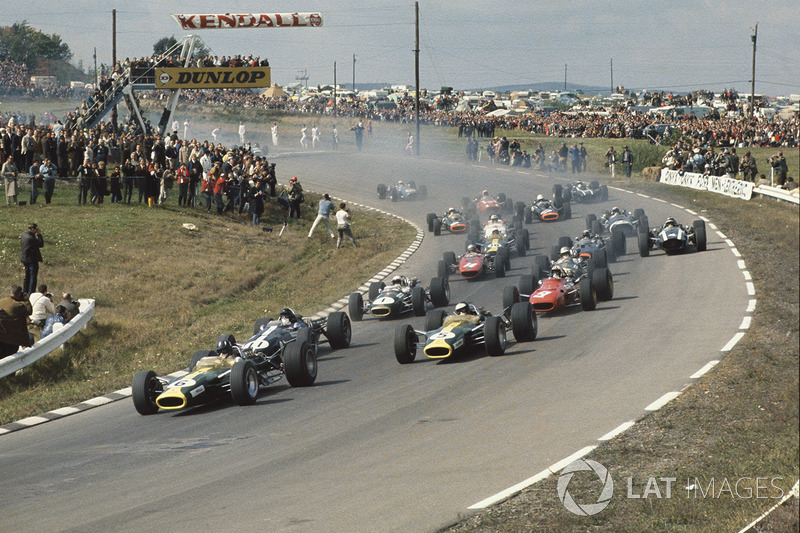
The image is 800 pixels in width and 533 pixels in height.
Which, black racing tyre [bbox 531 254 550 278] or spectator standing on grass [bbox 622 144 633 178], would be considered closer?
black racing tyre [bbox 531 254 550 278]

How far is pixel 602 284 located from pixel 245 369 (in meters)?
9.15

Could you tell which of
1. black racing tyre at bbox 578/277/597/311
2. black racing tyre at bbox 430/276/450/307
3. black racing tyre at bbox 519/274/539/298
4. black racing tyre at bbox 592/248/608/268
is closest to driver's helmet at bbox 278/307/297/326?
black racing tyre at bbox 430/276/450/307

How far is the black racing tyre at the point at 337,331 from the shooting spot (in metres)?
18.2

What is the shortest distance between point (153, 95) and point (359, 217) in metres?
54.2

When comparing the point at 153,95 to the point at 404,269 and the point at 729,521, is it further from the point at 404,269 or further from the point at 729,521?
the point at 729,521

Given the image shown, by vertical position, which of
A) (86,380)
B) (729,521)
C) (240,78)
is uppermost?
(240,78)

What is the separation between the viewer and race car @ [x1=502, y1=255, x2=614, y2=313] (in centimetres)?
1934

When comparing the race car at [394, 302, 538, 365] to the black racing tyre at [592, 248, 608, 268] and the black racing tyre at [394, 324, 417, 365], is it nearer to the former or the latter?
the black racing tyre at [394, 324, 417, 365]

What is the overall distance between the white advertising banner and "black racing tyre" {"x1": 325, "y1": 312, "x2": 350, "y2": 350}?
768 inches

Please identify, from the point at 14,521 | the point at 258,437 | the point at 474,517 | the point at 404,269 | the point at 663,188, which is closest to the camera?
the point at 474,517

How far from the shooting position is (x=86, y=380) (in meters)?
18.2

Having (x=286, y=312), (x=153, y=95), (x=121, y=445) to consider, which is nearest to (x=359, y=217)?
(x=286, y=312)

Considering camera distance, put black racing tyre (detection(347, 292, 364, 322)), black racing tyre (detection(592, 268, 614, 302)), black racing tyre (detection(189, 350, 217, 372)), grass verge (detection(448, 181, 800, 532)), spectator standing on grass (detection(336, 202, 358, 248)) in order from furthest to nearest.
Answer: spectator standing on grass (detection(336, 202, 358, 248)) < black racing tyre (detection(347, 292, 364, 322)) < black racing tyre (detection(592, 268, 614, 302)) < black racing tyre (detection(189, 350, 217, 372)) < grass verge (detection(448, 181, 800, 532))

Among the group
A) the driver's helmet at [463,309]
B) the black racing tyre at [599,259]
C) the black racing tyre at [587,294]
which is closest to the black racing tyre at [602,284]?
the black racing tyre at [587,294]
